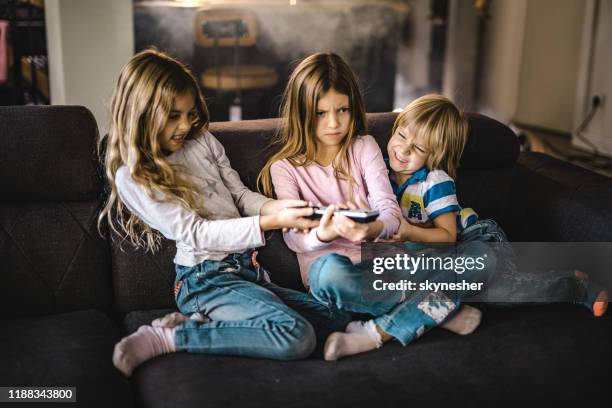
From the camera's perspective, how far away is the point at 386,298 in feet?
5.15

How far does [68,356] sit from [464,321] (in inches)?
33.9

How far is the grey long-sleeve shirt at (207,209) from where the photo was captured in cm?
153

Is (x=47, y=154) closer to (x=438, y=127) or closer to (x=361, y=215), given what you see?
(x=361, y=215)

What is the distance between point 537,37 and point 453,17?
0.68 m

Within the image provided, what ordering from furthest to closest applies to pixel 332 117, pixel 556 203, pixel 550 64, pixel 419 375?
pixel 550 64
pixel 556 203
pixel 332 117
pixel 419 375

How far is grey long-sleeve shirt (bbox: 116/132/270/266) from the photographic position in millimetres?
1527

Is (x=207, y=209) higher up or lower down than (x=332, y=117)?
lower down

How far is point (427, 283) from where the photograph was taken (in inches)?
62.6

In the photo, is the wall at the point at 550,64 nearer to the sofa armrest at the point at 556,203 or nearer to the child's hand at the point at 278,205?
the sofa armrest at the point at 556,203

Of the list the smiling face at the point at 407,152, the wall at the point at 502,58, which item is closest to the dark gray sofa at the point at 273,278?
the smiling face at the point at 407,152

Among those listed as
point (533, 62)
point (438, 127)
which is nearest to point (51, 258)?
point (438, 127)

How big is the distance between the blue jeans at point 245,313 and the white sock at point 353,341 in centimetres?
4

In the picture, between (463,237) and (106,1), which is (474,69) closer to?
(106,1)

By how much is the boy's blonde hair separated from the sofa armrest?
31 centimetres
